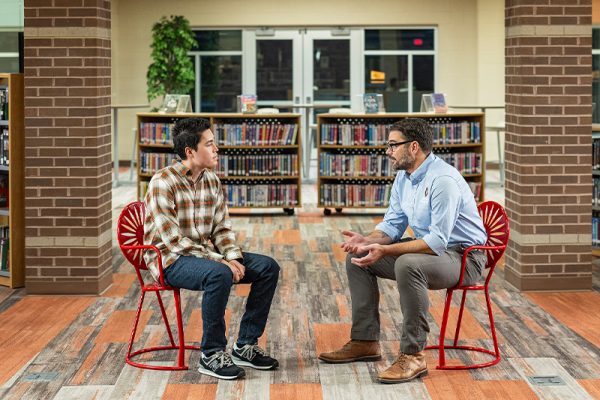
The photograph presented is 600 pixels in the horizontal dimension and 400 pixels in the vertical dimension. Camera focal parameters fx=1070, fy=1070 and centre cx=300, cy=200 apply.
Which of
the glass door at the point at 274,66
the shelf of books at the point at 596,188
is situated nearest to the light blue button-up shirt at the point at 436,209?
the shelf of books at the point at 596,188

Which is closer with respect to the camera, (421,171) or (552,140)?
(421,171)

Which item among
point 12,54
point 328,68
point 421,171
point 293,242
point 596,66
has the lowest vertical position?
point 293,242

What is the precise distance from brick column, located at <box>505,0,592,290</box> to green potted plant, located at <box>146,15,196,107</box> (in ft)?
32.8

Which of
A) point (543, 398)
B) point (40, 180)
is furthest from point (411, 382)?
point (40, 180)

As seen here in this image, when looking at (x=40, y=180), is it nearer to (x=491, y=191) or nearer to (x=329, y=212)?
(x=329, y=212)

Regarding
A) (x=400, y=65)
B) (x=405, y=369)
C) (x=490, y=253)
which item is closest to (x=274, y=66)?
(x=400, y=65)

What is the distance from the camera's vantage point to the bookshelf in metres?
7.61

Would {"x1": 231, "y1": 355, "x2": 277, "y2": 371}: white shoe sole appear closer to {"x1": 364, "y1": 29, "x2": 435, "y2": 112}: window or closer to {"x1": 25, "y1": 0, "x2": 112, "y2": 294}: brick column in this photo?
{"x1": 25, "y1": 0, "x2": 112, "y2": 294}: brick column

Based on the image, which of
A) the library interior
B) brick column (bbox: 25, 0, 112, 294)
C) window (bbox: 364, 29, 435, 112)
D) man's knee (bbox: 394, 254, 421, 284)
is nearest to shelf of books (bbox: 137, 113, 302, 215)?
the library interior

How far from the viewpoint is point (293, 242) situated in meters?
10.2

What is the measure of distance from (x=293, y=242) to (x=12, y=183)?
325 centimetres

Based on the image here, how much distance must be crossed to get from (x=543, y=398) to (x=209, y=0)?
1385cm

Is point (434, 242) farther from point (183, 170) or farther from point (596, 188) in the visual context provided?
point (596, 188)

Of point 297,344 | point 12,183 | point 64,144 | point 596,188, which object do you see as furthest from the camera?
point 596,188
